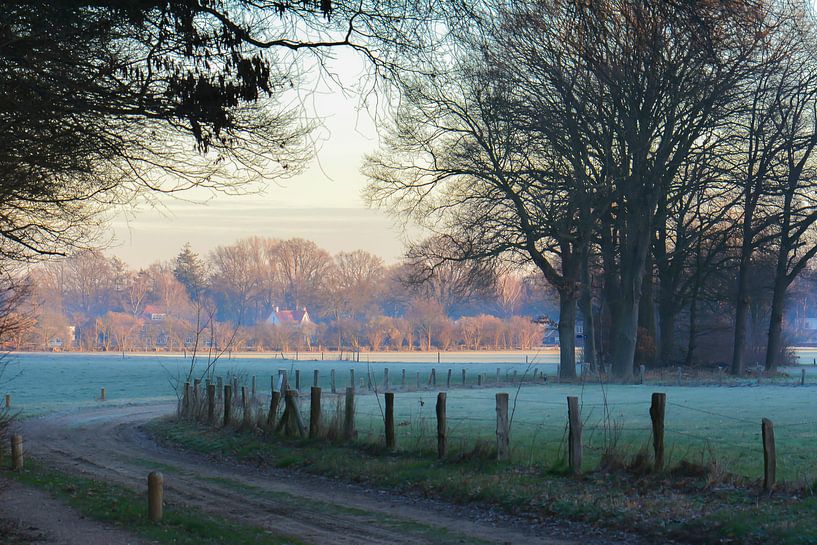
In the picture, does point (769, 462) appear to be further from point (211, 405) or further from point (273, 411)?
point (211, 405)

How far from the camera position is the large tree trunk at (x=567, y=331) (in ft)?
164

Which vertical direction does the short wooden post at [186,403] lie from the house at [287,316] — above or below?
below

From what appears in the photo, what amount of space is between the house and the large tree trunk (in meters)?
105

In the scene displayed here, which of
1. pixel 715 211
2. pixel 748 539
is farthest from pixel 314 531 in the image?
pixel 715 211

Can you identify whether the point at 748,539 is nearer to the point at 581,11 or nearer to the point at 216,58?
the point at 581,11

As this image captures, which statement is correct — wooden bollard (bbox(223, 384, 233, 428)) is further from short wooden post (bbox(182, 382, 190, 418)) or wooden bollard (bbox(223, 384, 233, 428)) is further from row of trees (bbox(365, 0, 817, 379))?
row of trees (bbox(365, 0, 817, 379))

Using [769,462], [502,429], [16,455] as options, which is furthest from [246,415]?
[769,462]

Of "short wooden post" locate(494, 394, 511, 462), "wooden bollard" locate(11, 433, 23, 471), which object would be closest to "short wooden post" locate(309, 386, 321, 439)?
"short wooden post" locate(494, 394, 511, 462)

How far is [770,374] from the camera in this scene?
56.5 m

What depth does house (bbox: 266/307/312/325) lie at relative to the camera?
158m

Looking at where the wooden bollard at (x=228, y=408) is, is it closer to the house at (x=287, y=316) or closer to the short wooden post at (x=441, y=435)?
the short wooden post at (x=441, y=435)

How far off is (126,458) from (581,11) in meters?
16.9

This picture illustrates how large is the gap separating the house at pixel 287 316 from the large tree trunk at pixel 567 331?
105 meters

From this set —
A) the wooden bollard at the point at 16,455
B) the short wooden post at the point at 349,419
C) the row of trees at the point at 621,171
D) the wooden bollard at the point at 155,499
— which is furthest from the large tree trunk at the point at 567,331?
the wooden bollard at the point at 155,499
